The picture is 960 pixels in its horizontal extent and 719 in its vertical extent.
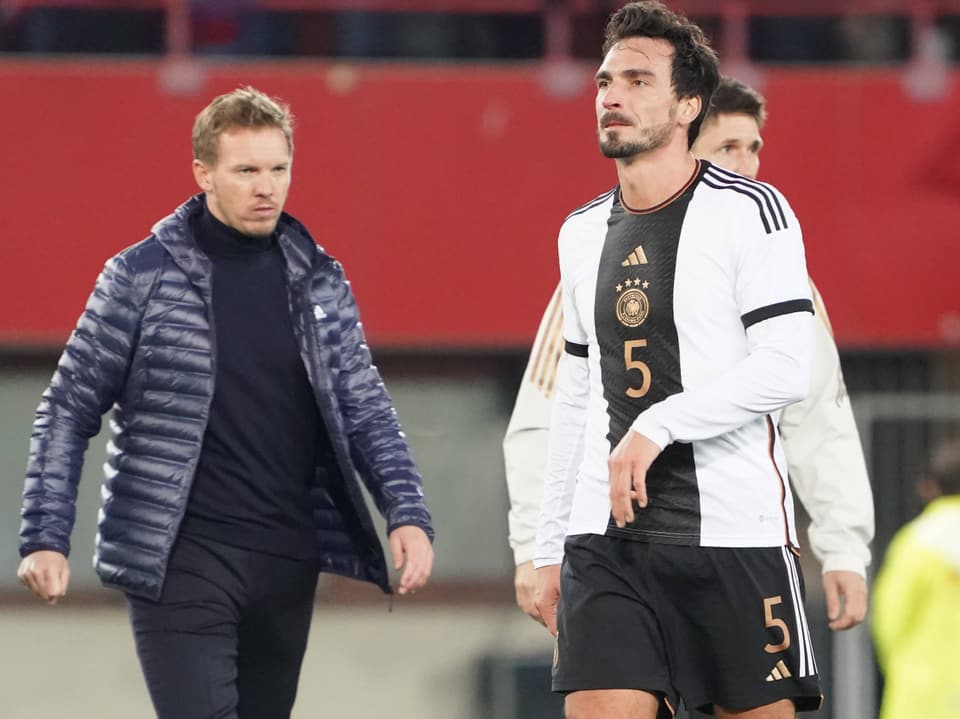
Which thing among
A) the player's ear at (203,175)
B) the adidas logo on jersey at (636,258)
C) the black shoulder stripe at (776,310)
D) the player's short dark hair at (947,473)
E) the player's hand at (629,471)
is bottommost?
the player's short dark hair at (947,473)

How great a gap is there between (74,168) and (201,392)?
217 inches

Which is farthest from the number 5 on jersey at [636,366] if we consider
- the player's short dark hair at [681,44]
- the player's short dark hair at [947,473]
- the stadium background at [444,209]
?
the stadium background at [444,209]

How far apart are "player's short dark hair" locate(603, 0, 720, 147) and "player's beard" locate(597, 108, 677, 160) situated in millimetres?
98

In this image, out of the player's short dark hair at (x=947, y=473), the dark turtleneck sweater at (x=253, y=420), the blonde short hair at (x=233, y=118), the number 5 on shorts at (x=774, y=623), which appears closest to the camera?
the number 5 on shorts at (x=774, y=623)

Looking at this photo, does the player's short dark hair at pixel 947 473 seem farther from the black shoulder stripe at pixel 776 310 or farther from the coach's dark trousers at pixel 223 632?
the coach's dark trousers at pixel 223 632

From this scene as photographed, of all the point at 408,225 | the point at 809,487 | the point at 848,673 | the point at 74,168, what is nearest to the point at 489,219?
the point at 408,225

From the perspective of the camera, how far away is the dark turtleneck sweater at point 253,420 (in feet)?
14.6

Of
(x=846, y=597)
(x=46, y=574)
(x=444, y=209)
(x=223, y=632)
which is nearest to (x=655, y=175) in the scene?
(x=846, y=597)

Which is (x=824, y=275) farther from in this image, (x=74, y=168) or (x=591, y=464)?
(x=591, y=464)

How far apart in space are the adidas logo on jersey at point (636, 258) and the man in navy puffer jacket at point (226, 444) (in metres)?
0.82

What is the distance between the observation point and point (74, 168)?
9672 mm

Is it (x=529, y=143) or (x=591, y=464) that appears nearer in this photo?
(x=591, y=464)

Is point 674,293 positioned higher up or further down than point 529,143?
further down

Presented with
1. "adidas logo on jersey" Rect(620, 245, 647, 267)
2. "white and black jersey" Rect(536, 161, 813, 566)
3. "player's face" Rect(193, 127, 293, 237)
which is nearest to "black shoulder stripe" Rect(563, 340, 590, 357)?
"white and black jersey" Rect(536, 161, 813, 566)
